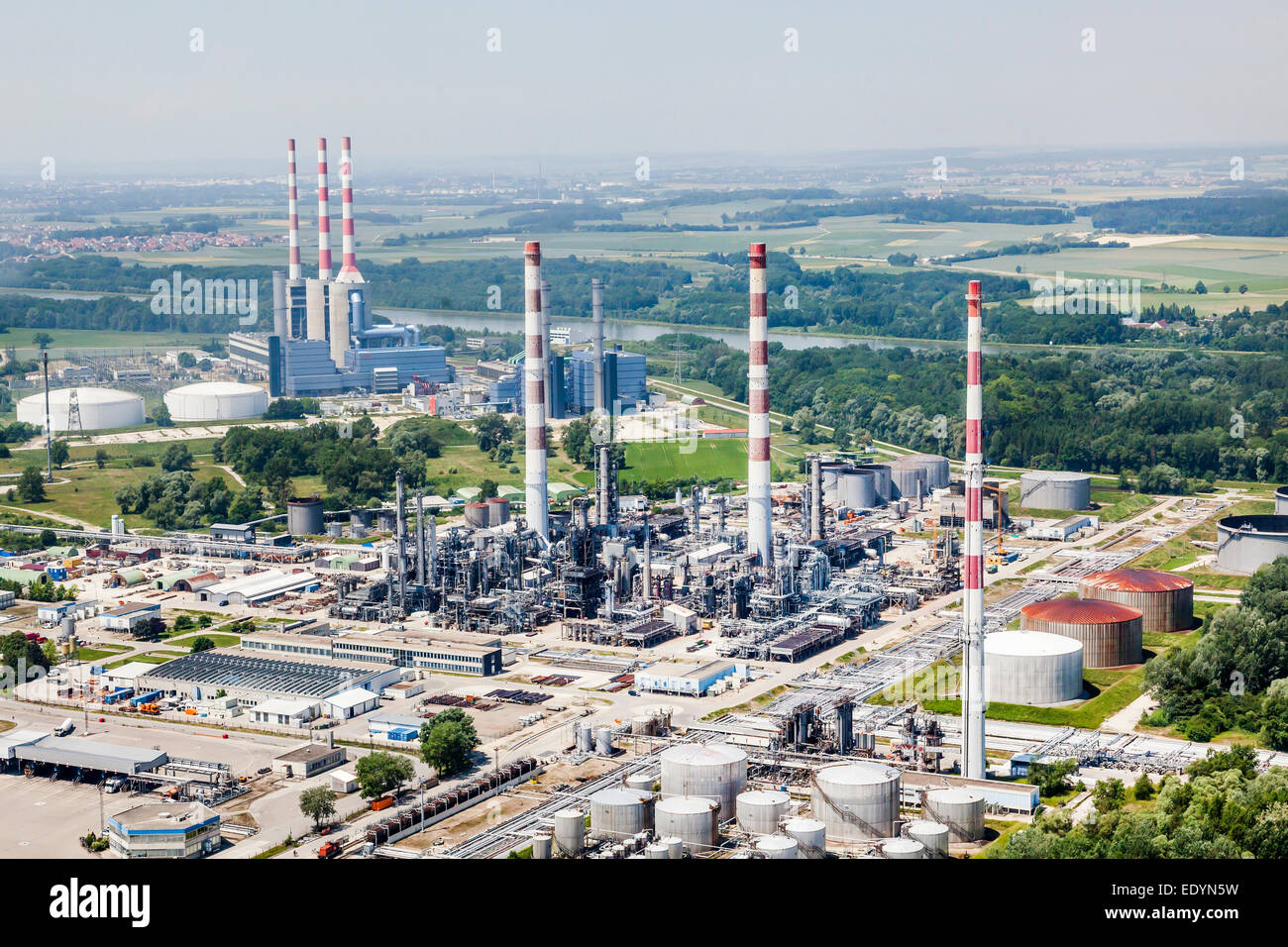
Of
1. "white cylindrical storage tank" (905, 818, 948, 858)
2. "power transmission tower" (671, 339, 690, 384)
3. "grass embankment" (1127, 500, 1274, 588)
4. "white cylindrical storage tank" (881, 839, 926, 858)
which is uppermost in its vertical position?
"power transmission tower" (671, 339, 690, 384)

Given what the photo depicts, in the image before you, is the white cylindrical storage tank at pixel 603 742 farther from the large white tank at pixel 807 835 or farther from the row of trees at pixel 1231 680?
the row of trees at pixel 1231 680

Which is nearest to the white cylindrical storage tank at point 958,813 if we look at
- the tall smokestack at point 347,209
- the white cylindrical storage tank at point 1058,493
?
the white cylindrical storage tank at point 1058,493

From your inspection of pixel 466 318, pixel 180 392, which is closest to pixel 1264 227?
pixel 466 318

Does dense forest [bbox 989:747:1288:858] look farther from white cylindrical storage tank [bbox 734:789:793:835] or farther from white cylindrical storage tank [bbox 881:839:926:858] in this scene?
white cylindrical storage tank [bbox 734:789:793:835]

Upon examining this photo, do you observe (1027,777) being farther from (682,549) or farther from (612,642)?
(682,549)

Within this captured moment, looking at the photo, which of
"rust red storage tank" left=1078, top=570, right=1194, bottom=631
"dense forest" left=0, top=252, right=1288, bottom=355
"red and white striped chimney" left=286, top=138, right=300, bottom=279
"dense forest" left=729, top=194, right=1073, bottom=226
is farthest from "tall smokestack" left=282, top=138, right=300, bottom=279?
"dense forest" left=729, top=194, right=1073, bottom=226

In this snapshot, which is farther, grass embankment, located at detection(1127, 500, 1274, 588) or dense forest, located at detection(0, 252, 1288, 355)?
dense forest, located at detection(0, 252, 1288, 355)

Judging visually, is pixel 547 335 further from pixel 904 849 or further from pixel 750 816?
pixel 904 849

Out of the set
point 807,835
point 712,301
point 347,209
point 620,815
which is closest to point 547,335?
point 347,209
